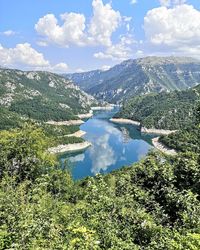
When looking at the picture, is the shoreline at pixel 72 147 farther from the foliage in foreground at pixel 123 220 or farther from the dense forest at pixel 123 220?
the foliage in foreground at pixel 123 220

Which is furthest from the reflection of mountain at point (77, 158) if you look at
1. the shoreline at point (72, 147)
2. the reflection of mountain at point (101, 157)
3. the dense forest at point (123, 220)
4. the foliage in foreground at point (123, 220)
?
the foliage in foreground at point (123, 220)

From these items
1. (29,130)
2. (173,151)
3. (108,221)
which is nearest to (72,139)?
(173,151)

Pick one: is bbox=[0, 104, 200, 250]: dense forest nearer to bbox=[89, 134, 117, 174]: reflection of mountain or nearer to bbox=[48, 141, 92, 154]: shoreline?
bbox=[89, 134, 117, 174]: reflection of mountain

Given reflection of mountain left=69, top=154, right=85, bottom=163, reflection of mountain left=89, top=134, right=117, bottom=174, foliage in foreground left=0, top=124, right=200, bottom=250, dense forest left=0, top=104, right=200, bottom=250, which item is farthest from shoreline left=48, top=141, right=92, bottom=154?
foliage in foreground left=0, top=124, right=200, bottom=250

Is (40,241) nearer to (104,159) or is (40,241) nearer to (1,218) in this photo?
(1,218)

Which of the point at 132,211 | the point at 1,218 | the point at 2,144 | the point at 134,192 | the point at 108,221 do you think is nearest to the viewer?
the point at 108,221

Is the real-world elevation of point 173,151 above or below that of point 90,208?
below

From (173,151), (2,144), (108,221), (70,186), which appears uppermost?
(108,221)

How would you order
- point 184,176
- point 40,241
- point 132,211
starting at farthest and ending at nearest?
point 184,176 < point 132,211 < point 40,241
